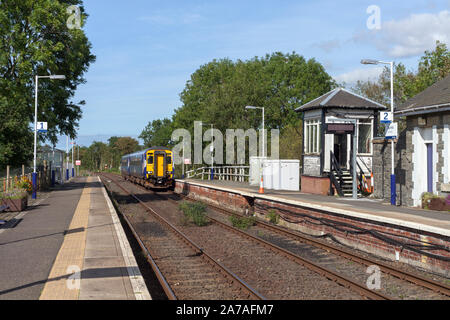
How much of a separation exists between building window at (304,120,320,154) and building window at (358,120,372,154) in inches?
81.1

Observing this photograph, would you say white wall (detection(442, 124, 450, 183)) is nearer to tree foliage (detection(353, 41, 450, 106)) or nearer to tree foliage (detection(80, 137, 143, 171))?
tree foliage (detection(353, 41, 450, 106))

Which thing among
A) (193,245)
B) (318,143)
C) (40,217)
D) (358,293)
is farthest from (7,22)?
(358,293)

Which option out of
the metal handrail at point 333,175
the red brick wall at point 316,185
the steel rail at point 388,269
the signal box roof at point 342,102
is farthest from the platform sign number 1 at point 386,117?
the steel rail at point 388,269

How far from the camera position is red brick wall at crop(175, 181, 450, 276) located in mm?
9510

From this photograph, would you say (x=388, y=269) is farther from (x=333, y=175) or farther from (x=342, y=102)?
(x=342, y=102)

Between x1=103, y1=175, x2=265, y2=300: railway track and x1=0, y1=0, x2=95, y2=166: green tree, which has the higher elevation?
x1=0, y1=0, x2=95, y2=166: green tree

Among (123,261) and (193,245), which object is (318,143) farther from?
(123,261)

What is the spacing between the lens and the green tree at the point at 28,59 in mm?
Result: 28438

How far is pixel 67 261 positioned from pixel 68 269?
765 millimetres

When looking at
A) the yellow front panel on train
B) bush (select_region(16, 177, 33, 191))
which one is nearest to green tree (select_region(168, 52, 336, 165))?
the yellow front panel on train

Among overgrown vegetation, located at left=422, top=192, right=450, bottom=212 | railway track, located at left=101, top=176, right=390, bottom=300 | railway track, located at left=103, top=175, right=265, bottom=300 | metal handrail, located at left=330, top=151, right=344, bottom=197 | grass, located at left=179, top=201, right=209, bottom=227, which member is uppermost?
metal handrail, located at left=330, top=151, right=344, bottom=197

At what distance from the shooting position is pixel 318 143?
2252 centimetres

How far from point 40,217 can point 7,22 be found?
17.4m

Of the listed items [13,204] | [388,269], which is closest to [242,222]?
[388,269]
